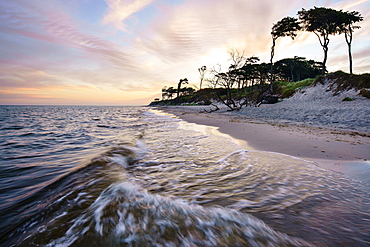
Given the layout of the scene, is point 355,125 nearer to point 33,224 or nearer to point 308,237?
point 308,237

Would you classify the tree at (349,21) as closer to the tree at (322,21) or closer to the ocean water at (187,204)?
the tree at (322,21)

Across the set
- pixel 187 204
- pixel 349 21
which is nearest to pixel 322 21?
pixel 349 21

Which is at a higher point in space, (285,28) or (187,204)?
(285,28)

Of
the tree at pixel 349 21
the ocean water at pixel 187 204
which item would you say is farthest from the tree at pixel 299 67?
the ocean water at pixel 187 204

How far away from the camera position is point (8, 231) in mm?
1961

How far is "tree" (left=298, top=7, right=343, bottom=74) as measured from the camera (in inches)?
901

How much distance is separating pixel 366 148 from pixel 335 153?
106 cm

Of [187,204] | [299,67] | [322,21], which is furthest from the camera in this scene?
[299,67]

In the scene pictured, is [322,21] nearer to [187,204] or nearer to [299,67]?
[299,67]

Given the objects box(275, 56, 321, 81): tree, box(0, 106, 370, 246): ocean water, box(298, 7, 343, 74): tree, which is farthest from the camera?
box(275, 56, 321, 81): tree

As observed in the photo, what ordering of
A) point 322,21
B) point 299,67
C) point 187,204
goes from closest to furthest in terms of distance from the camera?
point 187,204, point 322,21, point 299,67

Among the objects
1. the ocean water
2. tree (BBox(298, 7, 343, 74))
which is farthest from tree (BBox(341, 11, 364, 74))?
the ocean water

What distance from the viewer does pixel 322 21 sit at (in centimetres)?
2342

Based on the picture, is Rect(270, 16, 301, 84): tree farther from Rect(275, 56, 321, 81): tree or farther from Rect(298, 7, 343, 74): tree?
Rect(275, 56, 321, 81): tree
